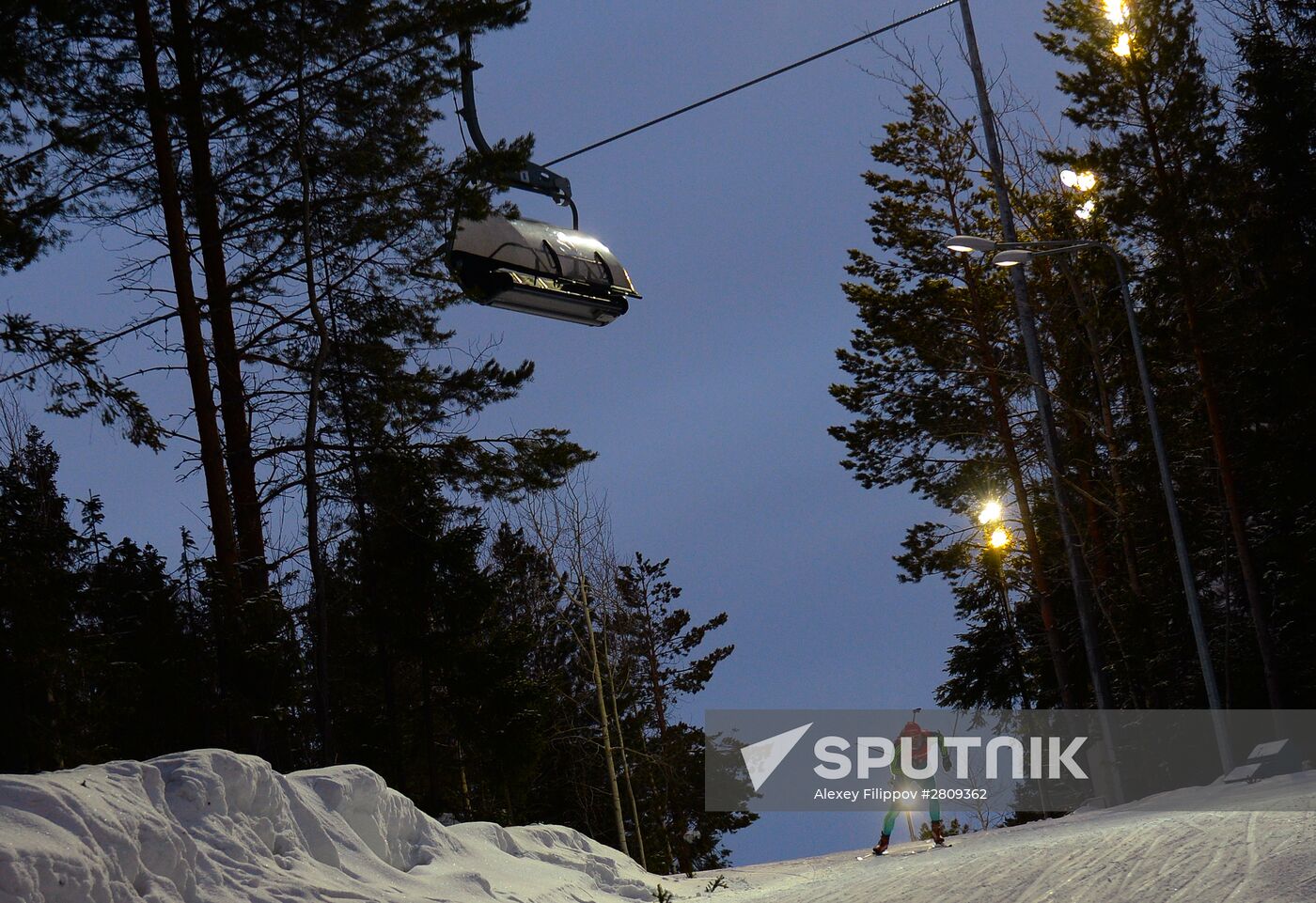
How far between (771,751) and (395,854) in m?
14.8

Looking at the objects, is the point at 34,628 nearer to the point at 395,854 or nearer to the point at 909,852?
the point at 395,854

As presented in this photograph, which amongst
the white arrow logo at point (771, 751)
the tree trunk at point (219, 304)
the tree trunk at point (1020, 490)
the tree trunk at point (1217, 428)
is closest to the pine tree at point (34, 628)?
the tree trunk at point (219, 304)

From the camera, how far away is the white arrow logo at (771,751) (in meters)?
22.8

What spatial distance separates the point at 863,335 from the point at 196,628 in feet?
64.8

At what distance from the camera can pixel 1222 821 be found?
29.1 feet

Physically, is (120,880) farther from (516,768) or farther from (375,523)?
(516,768)

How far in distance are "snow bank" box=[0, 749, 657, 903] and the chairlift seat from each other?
6.56 metres

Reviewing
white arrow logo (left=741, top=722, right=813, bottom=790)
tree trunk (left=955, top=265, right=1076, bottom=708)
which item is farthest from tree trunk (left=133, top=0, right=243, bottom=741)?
tree trunk (left=955, top=265, right=1076, bottom=708)

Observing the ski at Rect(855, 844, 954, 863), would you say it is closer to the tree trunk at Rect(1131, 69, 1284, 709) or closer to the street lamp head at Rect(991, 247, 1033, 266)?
the street lamp head at Rect(991, 247, 1033, 266)

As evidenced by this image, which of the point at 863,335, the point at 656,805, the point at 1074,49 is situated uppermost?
the point at 1074,49

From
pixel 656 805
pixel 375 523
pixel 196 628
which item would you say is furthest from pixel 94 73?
pixel 656 805

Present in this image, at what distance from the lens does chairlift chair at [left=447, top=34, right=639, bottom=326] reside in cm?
1488

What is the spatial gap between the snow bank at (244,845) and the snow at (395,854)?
0.01m

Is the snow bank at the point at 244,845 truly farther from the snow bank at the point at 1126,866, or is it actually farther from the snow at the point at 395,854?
the snow bank at the point at 1126,866
